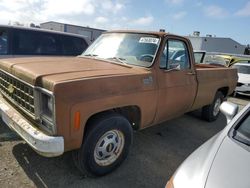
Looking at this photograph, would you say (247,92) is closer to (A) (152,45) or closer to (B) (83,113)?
(A) (152,45)

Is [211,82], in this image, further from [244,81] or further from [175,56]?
[244,81]

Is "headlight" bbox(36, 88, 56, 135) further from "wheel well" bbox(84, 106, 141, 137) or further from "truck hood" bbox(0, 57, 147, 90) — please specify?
"wheel well" bbox(84, 106, 141, 137)

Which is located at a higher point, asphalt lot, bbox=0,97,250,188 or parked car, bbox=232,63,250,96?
parked car, bbox=232,63,250,96

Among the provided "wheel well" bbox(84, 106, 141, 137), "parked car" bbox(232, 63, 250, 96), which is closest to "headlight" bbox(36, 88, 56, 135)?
"wheel well" bbox(84, 106, 141, 137)

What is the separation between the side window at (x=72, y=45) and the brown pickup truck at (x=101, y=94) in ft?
8.87

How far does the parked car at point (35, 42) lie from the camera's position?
6.14m

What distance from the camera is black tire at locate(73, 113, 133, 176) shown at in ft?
9.95

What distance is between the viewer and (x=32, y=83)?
9.43 feet

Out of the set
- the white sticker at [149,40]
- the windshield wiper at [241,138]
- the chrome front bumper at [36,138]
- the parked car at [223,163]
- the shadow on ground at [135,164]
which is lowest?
the shadow on ground at [135,164]

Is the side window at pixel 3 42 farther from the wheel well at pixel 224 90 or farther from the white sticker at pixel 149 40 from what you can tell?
the wheel well at pixel 224 90

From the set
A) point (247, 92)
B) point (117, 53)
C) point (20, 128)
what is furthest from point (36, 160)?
point (247, 92)

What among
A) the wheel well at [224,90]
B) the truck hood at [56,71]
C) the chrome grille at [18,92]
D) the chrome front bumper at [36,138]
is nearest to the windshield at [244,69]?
the wheel well at [224,90]

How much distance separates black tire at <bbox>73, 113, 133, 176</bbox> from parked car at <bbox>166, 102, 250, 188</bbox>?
1.19m

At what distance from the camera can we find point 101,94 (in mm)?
2930
